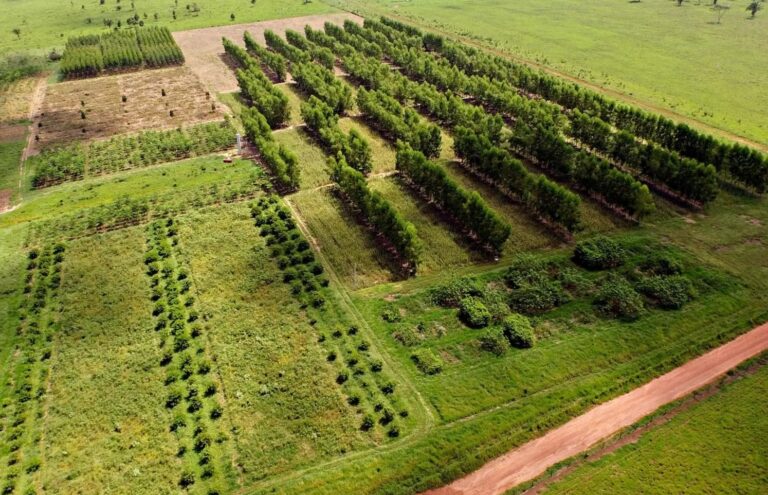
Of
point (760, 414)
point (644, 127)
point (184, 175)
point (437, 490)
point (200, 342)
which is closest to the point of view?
point (437, 490)

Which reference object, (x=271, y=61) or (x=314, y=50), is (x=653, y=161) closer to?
(x=271, y=61)

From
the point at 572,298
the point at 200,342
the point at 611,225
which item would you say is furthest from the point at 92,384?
the point at 611,225

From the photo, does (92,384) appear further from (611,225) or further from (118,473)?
(611,225)

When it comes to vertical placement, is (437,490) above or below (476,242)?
below

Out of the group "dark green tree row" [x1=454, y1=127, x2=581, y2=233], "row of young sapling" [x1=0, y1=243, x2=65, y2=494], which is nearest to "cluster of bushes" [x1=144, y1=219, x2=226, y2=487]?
"row of young sapling" [x1=0, y1=243, x2=65, y2=494]

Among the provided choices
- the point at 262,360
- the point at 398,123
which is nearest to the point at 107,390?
the point at 262,360

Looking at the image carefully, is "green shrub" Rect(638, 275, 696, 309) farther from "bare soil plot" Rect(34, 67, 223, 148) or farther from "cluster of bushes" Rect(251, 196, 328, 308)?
"bare soil plot" Rect(34, 67, 223, 148)
